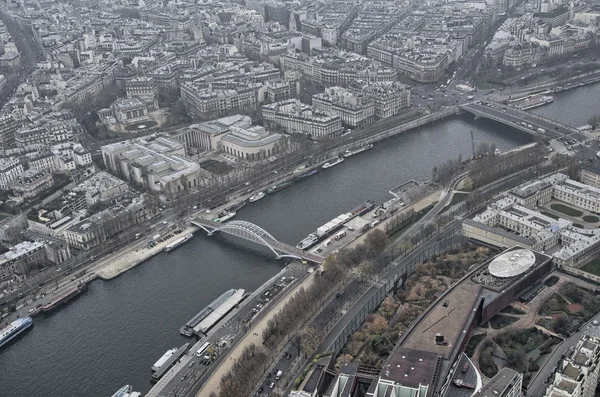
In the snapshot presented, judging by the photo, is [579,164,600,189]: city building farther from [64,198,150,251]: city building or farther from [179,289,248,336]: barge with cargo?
[64,198,150,251]: city building

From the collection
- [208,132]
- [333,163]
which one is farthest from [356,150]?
[208,132]

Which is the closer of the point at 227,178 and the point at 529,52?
the point at 227,178

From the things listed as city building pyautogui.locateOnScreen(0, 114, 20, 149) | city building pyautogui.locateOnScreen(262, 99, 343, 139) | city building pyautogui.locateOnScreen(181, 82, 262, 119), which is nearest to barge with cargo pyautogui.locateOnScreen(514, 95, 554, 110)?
city building pyautogui.locateOnScreen(262, 99, 343, 139)

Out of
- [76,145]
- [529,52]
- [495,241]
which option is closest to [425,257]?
[495,241]

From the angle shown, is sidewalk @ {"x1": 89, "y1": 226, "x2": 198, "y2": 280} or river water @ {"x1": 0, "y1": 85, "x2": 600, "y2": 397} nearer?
river water @ {"x1": 0, "y1": 85, "x2": 600, "y2": 397}

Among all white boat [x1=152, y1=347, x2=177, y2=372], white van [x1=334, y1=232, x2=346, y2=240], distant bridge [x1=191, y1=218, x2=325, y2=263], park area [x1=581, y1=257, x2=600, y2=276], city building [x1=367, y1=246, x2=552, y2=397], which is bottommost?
white boat [x1=152, y1=347, x2=177, y2=372]

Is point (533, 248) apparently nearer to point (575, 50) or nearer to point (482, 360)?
point (482, 360)

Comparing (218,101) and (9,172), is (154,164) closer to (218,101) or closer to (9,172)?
Answer: (9,172)
